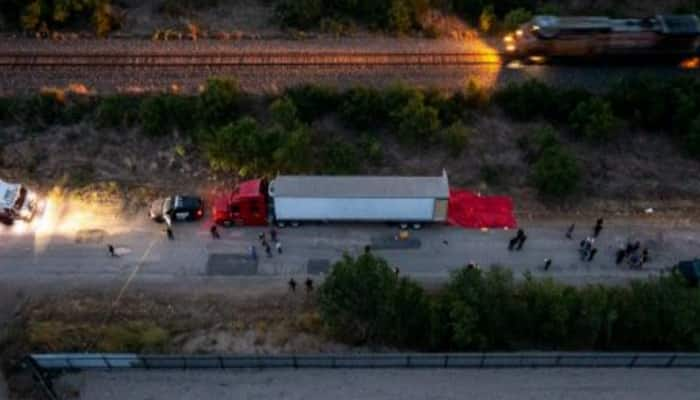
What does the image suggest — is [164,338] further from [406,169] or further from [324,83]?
[324,83]

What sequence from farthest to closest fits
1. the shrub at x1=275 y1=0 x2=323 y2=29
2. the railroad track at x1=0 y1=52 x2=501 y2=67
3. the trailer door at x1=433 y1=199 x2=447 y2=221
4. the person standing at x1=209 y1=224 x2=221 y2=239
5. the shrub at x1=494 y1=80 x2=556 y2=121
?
the shrub at x1=275 y1=0 x2=323 y2=29
the railroad track at x1=0 y1=52 x2=501 y2=67
the shrub at x1=494 y1=80 x2=556 y2=121
the person standing at x1=209 y1=224 x2=221 y2=239
the trailer door at x1=433 y1=199 x2=447 y2=221

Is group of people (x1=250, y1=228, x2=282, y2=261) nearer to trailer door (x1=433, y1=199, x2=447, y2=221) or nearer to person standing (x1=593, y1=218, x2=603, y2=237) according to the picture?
trailer door (x1=433, y1=199, x2=447, y2=221)

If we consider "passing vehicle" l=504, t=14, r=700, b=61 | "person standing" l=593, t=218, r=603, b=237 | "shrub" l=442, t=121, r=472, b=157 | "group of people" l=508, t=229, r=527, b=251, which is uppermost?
"passing vehicle" l=504, t=14, r=700, b=61

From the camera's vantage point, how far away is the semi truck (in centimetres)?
3372

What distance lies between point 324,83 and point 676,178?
67.1ft

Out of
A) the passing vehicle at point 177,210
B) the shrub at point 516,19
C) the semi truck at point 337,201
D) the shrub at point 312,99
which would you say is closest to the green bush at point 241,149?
the semi truck at point 337,201

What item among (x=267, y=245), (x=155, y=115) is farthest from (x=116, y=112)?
(x=267, y=245)

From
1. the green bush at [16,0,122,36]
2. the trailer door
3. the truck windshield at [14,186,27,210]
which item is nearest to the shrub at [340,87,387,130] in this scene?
the trailer door

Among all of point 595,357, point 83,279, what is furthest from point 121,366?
point 595,357

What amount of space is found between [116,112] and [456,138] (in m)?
19.0

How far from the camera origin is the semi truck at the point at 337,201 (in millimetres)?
33719

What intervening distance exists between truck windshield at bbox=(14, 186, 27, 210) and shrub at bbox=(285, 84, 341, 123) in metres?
14.7

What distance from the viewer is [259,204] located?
34.3 meters

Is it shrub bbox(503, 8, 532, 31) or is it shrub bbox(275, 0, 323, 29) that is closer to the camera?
shrub bbox(503, 8, 532, 31)
